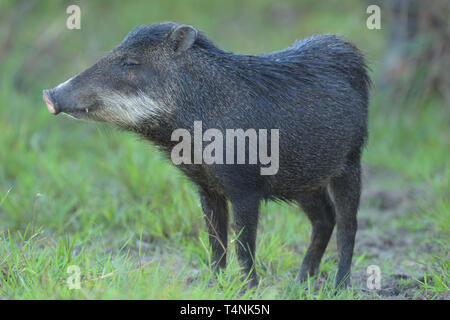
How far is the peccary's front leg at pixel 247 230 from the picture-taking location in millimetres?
3592

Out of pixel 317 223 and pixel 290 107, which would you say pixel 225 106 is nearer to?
pixel 290 107

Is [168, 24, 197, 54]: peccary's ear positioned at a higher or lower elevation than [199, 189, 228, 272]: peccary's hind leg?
higher

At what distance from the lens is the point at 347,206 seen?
13.5 feet

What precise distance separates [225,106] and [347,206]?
108cm

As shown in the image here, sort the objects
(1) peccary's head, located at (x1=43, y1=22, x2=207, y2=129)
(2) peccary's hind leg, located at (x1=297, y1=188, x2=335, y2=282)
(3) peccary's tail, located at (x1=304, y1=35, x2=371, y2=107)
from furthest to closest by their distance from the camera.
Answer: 1. (2) peccary's hind leg, located at (x1=297, y1=188, x2=335, y2=282)
2. (3) peccary's tail, located at (x1=304, y1=35, x2=371, y2=107)
3. (1) peccary's head, located at (x1=43, y1=22, x2=207, y2=129)

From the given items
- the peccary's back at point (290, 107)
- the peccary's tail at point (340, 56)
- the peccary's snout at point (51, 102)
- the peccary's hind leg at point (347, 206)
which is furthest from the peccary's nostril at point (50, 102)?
the peccary's hind leg at point (347, 206)

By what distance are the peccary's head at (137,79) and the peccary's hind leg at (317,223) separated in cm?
117

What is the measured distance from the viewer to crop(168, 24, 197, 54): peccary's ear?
3602mm

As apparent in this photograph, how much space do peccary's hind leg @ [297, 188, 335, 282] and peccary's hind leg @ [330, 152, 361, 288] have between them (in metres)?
0.12

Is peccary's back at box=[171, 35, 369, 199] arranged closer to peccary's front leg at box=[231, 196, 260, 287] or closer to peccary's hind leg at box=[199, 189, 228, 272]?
peccary's front leg at box=[231, 196, 260, 287]

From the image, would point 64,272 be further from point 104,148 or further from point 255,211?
point 104,148

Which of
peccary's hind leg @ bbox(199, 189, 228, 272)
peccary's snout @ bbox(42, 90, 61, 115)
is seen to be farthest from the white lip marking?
peccary's hind leg @ bbox(199, 189, 228, 272)
